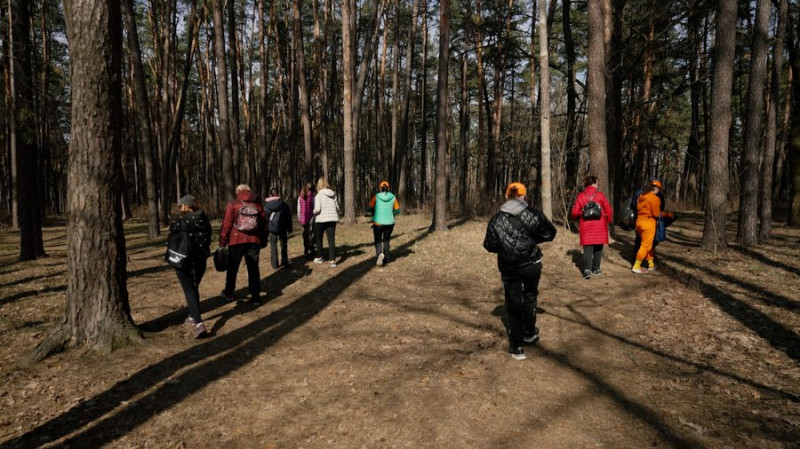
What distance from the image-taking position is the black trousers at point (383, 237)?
9.30 metres

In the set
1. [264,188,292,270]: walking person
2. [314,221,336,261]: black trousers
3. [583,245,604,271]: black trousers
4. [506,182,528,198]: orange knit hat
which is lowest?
[583,245,604,271]: black trousers

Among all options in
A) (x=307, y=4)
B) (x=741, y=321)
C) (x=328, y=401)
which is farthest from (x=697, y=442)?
(x=307, y=4)

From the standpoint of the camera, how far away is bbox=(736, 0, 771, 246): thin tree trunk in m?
10.5

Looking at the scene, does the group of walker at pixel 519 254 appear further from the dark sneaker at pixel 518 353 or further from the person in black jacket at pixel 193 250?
the person in black jacket at pixel 193 250

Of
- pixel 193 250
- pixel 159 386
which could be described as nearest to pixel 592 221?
pixel 193 250

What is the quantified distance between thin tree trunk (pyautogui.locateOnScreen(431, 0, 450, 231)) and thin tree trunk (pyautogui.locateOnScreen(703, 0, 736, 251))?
7.02 meters

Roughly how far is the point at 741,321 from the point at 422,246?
7202mm

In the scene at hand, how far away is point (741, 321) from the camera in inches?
231

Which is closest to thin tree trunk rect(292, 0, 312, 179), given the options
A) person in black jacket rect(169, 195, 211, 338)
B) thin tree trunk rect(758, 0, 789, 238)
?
person in black jacket rect(169, 195, 211, 338)

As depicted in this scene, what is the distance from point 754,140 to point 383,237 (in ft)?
32.6

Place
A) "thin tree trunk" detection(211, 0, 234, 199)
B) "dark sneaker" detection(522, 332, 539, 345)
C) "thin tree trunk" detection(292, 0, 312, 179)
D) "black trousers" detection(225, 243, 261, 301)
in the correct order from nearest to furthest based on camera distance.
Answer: "dark sneaker" detection(522, 332, 539, 345) < "black trousers" detection(225, 243, 261, 301) < "thin tree trunk" detection(211, 0, 234, 199) < "thin tree trunk" detection(292, 0, 312, 179)

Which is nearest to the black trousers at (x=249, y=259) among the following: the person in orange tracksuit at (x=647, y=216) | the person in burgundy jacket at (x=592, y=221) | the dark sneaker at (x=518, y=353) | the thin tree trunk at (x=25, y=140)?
the dark sneaker at (x=518, y=353)

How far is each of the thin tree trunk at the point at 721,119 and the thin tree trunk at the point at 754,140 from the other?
52.9 inches

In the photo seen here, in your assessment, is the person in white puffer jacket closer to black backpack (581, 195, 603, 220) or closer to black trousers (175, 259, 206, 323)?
black trousers (175, 259, 206, 323)
